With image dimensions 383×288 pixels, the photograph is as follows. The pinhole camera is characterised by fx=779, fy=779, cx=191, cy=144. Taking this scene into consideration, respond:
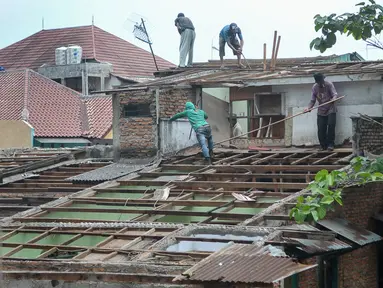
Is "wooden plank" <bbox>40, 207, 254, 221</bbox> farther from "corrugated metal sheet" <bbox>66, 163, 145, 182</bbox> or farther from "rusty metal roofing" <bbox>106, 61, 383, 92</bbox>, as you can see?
"rusty metal roofing" <bbox>106, 61, 383, 92</bbox>

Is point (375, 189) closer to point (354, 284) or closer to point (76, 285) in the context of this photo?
point (354, 284)

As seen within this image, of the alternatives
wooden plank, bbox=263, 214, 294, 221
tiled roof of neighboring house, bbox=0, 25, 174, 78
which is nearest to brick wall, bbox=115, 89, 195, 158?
wooden plank, bbox=263, 214, 294, 221

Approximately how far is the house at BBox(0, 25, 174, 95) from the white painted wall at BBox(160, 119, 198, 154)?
1873 cm

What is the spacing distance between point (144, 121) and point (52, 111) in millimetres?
16400

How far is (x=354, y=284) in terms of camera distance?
38.8 ft

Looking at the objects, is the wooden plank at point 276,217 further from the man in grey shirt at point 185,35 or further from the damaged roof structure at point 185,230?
the man in grey shirt at point 185,35

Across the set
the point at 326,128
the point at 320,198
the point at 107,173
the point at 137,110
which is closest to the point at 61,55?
the point at 137,110

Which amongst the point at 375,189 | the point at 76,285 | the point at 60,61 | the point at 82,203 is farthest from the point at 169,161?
the point at 60,61

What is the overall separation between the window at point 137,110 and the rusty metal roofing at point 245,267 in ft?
23.3

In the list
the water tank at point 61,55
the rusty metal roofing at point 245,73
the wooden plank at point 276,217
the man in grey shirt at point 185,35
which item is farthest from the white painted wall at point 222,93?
the water tank at point 61,55

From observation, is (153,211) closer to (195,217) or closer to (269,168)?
(195,217)

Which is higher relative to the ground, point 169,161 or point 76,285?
point 169,161

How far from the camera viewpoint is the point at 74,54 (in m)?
35.5

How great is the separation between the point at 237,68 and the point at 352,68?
3.37 meters
